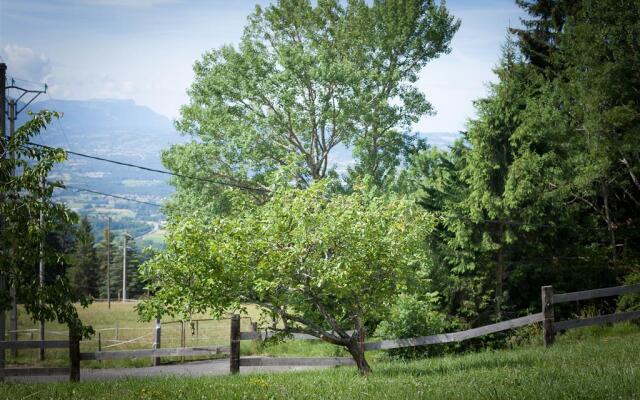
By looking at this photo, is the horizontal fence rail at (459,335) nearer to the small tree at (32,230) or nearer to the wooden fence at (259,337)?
the wooden fence at (259,337)

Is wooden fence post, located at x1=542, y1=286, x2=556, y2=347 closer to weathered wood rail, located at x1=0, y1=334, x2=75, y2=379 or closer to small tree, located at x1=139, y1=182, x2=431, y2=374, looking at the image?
small tree, located at x1=139, y1=182, x2=431, y2=374

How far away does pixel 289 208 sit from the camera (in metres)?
12.7

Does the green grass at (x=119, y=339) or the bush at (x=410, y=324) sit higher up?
the bush at (x=410, y=324)

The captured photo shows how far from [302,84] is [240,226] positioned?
2008cm

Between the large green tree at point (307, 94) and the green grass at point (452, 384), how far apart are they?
62.0 ft

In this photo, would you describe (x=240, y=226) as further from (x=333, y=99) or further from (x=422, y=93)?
(x=422, y=93)

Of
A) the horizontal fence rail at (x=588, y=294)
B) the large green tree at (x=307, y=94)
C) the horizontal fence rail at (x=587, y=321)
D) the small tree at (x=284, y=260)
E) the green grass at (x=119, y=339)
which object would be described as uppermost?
the large green tree at (x=307, y=94)

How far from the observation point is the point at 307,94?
3256cm

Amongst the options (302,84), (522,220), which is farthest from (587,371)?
(302,84)

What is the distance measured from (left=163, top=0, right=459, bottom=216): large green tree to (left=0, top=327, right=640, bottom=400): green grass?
62.0ft

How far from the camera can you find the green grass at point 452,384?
8289 mm

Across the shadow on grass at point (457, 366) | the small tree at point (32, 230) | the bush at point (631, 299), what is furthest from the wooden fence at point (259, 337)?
the bush at point (631, 299)

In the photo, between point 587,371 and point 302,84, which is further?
point 302,84

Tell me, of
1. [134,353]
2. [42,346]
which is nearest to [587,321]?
[134,353]
